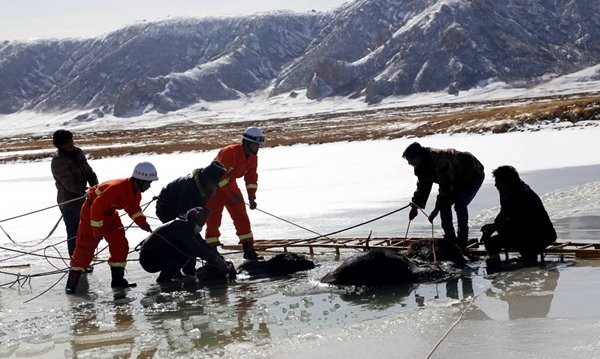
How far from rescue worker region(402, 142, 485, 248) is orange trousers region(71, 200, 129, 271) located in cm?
295

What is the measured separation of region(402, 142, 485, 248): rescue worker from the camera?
7992 mm

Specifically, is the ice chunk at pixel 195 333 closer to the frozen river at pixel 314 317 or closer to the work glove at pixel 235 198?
the frozen river at pixel 314 317

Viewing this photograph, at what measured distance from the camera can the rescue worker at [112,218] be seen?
7703 mm

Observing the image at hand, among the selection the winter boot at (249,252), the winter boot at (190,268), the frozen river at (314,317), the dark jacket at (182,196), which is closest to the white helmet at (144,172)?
the dark jacket at (182,196)

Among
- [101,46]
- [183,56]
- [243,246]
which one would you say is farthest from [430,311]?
[101,46]

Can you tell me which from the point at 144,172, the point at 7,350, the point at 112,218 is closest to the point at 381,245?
the point at 144,172

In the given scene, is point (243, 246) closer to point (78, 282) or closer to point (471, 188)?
point (78, 282)

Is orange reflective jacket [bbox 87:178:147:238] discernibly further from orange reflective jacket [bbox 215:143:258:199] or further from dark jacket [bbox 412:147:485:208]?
dark jacket [bbox 412:147:485:208]

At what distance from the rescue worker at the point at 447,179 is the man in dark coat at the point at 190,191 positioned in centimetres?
198

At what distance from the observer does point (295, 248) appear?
32.7 feet

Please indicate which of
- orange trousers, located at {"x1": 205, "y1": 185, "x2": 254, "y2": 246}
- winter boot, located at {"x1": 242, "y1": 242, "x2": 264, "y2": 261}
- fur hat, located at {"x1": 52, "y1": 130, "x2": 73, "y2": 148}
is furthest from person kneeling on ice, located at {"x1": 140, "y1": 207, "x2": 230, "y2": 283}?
Answer: fur hat, located at {"x1": 52, "y1": 130, "x2": 73, "y2": 148}

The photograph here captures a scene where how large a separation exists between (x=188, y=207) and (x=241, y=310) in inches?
73.7

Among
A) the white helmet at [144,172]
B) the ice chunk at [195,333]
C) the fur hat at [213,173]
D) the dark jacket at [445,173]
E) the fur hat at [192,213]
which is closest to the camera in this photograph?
the ice chunk at [195,333]

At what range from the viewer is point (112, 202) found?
7.73 m
